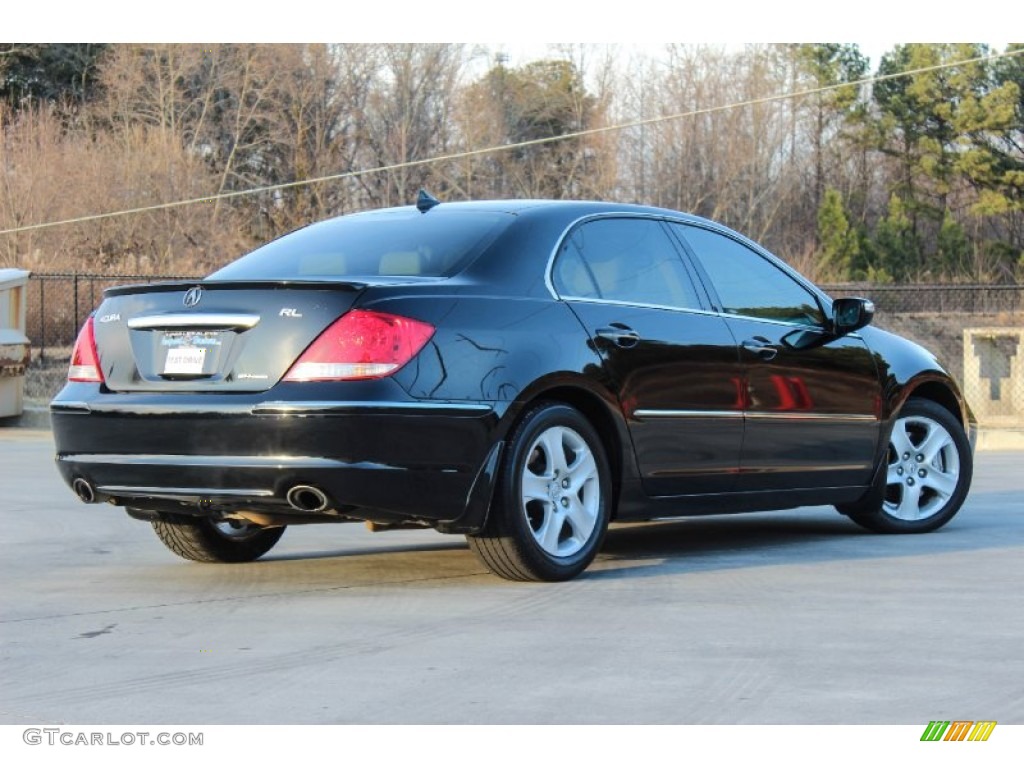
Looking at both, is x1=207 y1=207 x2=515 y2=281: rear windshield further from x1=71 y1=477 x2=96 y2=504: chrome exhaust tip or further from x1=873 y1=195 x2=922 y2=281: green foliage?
x1=873 y1=195 x2=922 y2=281: green foliage

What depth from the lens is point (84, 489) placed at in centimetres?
704

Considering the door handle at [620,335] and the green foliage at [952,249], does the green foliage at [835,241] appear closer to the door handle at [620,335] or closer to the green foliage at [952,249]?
the green foliage at [952,249]

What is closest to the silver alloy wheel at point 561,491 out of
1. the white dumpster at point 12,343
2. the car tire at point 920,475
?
the car tire at point 920,475

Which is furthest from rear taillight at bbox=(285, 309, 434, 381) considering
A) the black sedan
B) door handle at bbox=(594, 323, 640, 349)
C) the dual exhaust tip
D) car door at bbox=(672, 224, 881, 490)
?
car door at bbox=(672, 224, 881, 490)

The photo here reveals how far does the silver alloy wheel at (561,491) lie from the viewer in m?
6.96

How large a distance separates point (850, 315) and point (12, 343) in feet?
41.5

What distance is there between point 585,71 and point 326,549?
53790 mm

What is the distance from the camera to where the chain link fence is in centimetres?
2405

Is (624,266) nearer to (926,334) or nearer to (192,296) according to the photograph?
(192,296)

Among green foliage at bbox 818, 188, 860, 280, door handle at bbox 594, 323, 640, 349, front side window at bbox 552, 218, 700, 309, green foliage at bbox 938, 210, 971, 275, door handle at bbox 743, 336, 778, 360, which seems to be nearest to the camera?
door handle at bbox 594, 323, 640, 349

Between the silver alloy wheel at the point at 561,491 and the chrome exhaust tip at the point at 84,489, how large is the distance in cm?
174

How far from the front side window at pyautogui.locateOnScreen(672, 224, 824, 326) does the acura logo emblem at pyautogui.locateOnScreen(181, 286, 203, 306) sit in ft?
7.78
